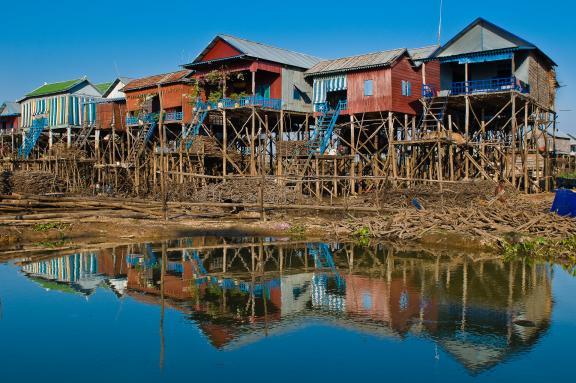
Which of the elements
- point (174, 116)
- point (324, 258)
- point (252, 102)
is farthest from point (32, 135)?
point (324, 258)

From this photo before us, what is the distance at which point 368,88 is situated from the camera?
33.1m

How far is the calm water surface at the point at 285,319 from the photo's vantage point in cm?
779

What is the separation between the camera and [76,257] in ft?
51.9

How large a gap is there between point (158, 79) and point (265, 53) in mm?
9076

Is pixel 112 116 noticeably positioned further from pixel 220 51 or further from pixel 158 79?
pixel 220 51

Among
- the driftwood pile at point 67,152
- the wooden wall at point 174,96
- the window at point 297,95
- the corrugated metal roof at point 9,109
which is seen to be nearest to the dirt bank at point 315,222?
the window at point 297,95

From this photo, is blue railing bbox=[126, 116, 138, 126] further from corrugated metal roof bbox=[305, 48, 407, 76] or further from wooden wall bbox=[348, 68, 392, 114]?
wooden wall bbox=[348, 68, 392, 114]

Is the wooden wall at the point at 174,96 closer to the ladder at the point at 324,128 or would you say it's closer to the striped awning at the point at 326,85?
the striped awning at the point at 326,85

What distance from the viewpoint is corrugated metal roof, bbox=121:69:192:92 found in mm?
39594

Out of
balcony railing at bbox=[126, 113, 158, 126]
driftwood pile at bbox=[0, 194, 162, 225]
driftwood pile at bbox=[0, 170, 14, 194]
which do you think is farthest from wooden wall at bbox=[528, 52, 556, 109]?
driftwood pile at bbox=[0, 170, 14, 194]

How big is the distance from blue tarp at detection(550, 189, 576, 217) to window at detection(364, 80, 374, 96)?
15.8m

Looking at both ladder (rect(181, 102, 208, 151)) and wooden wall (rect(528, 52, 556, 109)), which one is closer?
wooden wall (rect(528, 52, 556, 109))

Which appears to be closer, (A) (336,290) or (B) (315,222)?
(A) (336,290)

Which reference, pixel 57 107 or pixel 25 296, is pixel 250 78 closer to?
pixel 57 107
